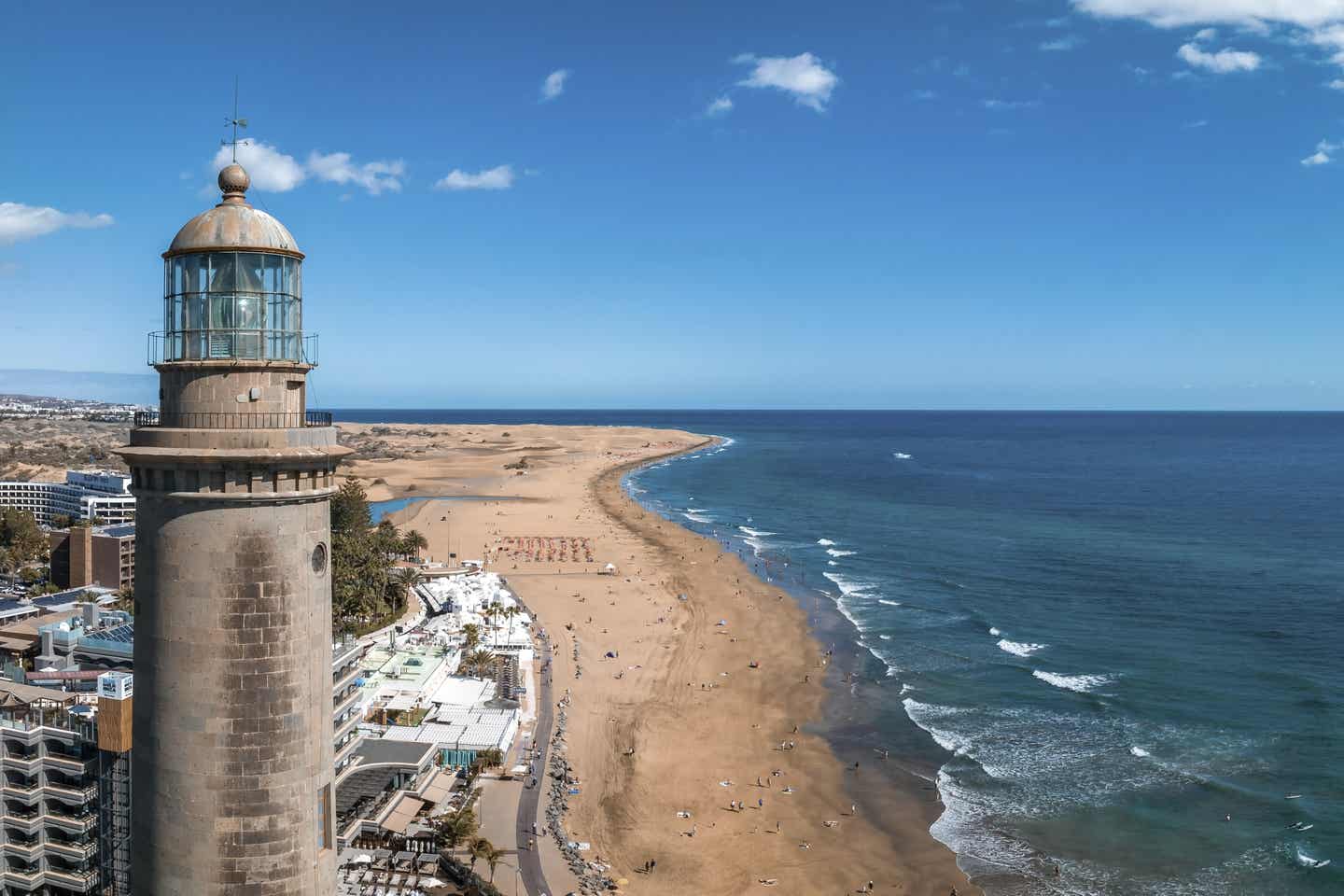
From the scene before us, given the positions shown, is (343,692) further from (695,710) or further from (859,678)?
(859,678)

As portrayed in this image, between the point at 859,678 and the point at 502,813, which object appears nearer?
the point at 502,813

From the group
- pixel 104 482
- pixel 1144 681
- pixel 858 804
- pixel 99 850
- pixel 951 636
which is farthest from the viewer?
pixel 104 482

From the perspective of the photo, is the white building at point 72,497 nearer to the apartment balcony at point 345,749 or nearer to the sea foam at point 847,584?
the apartment balcony at point 345,749

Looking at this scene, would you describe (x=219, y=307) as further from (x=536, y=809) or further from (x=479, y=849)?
(x=536, y=809)

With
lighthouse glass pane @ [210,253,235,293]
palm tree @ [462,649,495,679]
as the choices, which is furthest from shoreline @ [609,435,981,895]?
lighthouse glass pane @ [210,253,235,293]

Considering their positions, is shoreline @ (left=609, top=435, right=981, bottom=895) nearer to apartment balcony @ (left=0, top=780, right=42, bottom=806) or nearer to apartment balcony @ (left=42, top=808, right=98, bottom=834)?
apartment balcony @ (left=42, top=808, right=98, bottom=834)

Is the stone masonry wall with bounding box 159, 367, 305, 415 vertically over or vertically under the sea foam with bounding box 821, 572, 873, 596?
over

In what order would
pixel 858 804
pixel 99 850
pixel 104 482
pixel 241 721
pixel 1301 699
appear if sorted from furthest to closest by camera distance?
1. pixel 104 482
2. pixel 1301 699
3. pixel 858 804
4. pixel 99 850
5. pixel 241 721

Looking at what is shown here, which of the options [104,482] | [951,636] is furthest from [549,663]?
[104,482]
